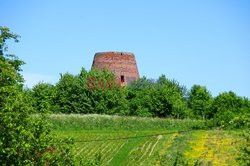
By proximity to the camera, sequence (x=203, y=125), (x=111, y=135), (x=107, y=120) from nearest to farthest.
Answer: (x=111, y=135), (x=203, y=125), (x=107, y=120)

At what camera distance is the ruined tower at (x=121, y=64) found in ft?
225

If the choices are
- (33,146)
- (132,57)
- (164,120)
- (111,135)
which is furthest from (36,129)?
(132,57)

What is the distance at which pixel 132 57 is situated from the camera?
6994 cm

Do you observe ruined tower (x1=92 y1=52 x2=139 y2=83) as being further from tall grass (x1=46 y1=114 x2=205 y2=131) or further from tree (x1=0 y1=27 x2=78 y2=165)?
tree (x1=0 y1=27 x2=78 y2=165)

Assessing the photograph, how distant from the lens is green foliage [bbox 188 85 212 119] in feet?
247

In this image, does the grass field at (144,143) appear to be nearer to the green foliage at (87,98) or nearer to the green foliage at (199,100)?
the green foliage at (87,98)

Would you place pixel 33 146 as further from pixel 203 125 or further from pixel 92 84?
pixel 92 84

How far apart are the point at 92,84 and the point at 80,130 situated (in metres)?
20.7

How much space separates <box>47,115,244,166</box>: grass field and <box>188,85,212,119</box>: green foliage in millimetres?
28177

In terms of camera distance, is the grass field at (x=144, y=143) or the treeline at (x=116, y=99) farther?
the treeline at (x=116, y=99)

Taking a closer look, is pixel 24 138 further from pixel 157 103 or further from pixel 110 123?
pixel 157 103

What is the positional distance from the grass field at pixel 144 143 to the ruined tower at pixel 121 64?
69.4 feet

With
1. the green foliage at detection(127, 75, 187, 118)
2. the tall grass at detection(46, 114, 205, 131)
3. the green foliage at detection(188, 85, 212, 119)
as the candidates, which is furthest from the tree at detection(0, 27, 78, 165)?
the green foliage at detection(188, 85, 212, 119)

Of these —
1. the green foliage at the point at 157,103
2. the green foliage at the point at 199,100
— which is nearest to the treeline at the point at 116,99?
the green foliage at the point at 157,103
